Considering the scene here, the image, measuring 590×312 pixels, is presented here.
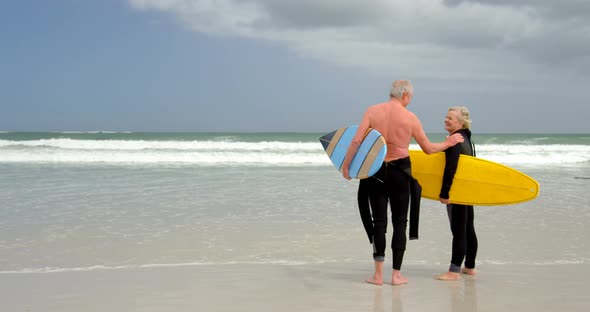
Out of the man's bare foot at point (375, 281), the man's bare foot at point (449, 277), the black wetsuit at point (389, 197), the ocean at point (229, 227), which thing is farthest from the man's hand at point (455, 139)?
the ocean at point (229, 227)

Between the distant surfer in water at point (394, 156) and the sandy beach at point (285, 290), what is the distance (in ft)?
1.34

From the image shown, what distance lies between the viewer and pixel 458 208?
412 centimetres

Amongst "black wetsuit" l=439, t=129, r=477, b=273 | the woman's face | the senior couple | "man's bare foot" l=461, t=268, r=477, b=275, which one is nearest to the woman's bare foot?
the senior couple

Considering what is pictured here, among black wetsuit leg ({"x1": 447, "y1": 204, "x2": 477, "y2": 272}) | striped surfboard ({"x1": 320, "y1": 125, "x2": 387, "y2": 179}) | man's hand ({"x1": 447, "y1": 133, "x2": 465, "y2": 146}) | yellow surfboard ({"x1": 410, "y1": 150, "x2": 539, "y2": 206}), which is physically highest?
man's hand ({"x1": 447, "y1": 133, "x2": 465, "y2": 146})

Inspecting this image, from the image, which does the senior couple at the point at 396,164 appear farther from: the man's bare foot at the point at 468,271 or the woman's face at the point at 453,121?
the man's bare foot at the point at 468,271

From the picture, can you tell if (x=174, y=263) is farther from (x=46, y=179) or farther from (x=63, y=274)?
(x=46, y=179)

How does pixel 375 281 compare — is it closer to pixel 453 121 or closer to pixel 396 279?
pixel 396 279

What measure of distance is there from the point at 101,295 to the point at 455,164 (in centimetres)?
282

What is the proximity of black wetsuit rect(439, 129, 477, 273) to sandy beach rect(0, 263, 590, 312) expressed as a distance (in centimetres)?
19

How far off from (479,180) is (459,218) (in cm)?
40

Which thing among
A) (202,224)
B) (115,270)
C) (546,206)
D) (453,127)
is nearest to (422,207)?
(546,206)

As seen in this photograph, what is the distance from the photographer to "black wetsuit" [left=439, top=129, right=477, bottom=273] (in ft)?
13.1

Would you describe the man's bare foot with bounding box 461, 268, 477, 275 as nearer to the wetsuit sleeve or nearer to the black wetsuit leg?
the black wetsuit leg

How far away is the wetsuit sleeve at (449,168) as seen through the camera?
3955 mm
